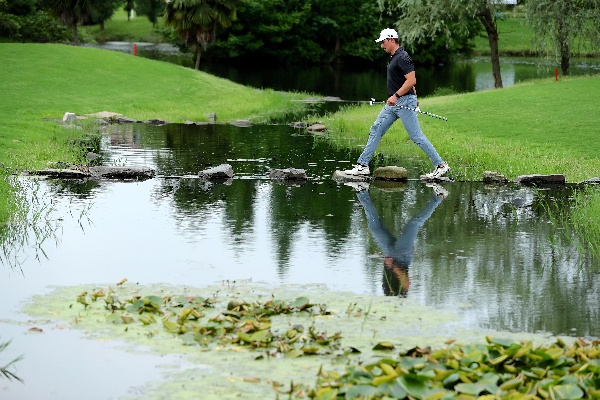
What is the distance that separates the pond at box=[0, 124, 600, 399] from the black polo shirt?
1626mm

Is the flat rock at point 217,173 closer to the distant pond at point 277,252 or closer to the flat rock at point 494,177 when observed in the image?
the distant pond at point 277,252

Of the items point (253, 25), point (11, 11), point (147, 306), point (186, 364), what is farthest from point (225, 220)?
point (253, 25)

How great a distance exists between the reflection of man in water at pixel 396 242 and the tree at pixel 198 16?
40.8m

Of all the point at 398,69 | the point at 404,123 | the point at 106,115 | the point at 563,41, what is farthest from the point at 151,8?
the point at 398,69

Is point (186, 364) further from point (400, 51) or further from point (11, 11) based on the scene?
point (11, 11)

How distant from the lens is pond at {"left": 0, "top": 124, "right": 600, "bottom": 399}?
7816 millimetres

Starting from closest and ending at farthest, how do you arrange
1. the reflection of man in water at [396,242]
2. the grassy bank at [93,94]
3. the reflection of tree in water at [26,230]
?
the reflection of man in water at [396,242] < the reflection of tree in water at [26,230] < the grassy bank at [93,94]

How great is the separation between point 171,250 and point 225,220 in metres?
2.01

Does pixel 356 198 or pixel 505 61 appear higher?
pixel 505 61

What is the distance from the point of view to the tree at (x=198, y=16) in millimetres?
55062

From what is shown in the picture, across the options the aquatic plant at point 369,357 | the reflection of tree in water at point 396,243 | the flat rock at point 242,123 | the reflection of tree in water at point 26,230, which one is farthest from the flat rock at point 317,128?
the aquatic plant at point 369,357

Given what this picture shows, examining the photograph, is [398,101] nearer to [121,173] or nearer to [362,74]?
[121,173]

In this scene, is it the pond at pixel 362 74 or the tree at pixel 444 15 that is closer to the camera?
the tree at pixel 444 15

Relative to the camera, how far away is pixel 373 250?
11.5 meters
